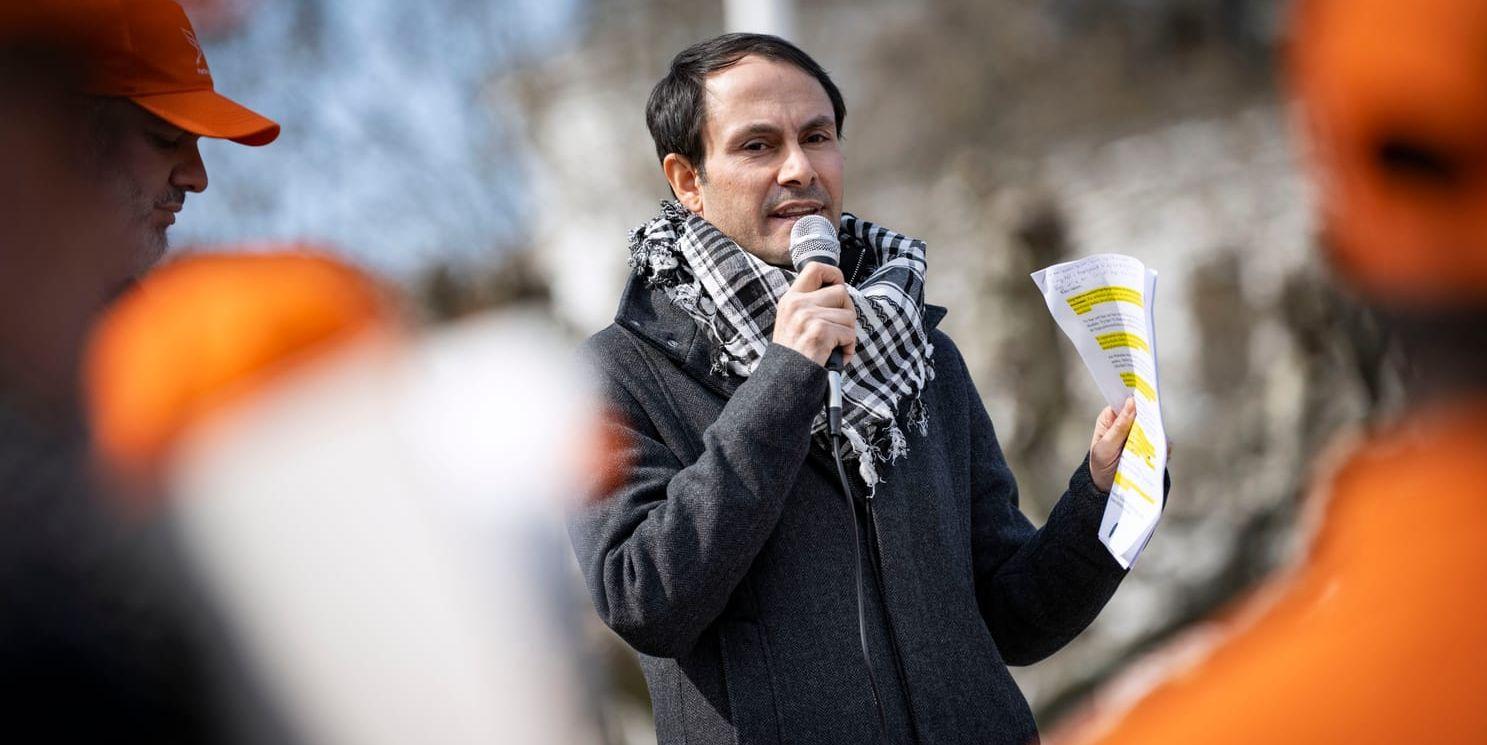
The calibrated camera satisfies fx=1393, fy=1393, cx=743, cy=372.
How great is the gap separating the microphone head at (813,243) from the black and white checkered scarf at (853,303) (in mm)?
72

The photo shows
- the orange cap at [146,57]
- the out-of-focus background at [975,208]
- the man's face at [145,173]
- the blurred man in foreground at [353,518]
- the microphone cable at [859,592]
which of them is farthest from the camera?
the out-of-focus background at [975,208]

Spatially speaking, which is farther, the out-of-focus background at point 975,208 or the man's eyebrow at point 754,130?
the out-of-focus background at point 975,208

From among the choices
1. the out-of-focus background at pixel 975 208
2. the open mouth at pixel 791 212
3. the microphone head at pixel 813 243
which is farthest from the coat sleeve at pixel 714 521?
the out-of-focus background at pixel 975 208

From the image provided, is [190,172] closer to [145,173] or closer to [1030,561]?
[145,173]

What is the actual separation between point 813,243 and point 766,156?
0.25 meters

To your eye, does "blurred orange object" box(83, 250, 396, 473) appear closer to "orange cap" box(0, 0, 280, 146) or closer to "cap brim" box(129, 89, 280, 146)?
"orange cap" box(0, 0, 280, 146)

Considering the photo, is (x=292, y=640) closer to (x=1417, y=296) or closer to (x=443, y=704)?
(x=443, y=704)

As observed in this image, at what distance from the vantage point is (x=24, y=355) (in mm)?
1100

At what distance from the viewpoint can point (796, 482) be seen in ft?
7.09

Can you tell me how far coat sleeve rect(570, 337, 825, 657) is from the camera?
6.34 ft

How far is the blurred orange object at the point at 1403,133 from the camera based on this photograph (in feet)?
3.09

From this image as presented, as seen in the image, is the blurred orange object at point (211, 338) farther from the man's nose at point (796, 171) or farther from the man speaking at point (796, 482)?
the man's nose at point (796, 171)

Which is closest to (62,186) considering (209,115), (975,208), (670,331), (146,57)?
(146,57)

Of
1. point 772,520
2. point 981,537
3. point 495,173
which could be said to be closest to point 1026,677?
point 495,173
